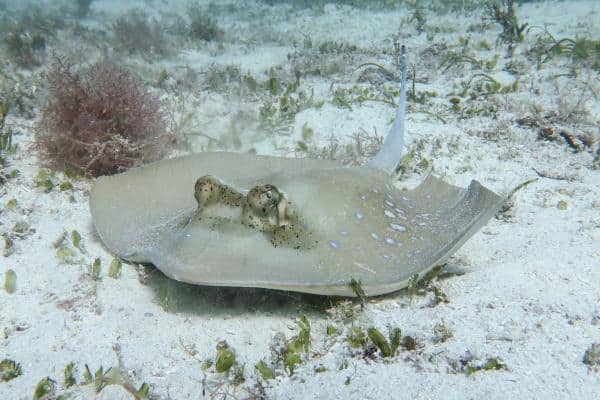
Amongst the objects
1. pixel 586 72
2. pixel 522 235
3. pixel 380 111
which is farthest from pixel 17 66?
pixel 586 72

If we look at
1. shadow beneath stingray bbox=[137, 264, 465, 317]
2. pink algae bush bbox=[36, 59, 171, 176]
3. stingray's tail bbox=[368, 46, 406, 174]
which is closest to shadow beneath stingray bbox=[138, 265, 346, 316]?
shadow beneath stingray bbox=[137, 264, 465, 317]

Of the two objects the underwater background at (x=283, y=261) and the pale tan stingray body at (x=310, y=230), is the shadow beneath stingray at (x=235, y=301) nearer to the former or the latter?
the underwater background at (x=283, y=261)

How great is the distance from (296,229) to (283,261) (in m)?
0.29

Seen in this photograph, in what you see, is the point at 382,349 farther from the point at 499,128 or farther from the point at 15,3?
the point at 15,3

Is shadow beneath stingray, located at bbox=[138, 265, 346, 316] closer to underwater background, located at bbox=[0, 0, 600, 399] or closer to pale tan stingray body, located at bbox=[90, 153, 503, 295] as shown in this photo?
underwater background, located at bbox=[0, 0, 600, 399]

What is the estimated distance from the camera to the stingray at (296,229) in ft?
8.46

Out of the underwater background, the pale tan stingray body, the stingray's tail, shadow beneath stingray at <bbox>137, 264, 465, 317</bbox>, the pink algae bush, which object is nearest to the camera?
the underwater background

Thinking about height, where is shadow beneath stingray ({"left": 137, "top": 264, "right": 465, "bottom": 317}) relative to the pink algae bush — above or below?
below

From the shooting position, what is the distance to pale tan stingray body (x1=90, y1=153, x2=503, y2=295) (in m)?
2.57


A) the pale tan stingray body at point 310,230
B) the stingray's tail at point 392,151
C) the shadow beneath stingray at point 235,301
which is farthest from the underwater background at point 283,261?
the stingray's tail at point 392,151

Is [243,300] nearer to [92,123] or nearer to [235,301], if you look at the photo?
[235,301]

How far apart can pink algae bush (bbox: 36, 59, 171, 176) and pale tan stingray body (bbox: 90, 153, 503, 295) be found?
1.01 metres

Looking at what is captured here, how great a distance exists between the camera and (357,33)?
12.4 meters

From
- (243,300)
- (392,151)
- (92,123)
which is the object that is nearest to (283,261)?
(243,300)
